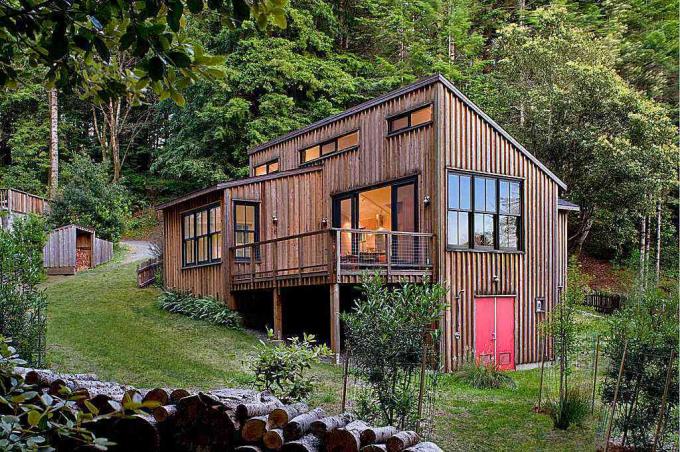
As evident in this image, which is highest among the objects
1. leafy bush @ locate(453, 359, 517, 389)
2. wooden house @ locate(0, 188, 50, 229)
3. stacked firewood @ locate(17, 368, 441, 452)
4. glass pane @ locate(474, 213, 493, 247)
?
wooden house @ locate(0, 188, 50, 229)

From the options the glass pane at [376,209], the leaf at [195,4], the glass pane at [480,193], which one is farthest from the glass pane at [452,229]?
the leaf at [195,4]

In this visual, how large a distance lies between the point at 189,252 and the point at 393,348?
11.9 m

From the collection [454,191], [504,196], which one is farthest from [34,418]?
[504,196]

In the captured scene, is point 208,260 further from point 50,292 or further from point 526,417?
point 526,417

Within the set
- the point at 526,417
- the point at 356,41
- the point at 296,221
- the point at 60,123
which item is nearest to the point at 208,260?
the point at 296,221

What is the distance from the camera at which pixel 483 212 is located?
12.2 m

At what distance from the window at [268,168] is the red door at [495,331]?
26.1ft

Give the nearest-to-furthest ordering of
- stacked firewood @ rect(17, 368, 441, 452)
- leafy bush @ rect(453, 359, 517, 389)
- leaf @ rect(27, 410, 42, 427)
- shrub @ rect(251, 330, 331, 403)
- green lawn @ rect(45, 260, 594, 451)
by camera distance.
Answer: leaf @ rect(27, 410, 42, 427)
stacked firewood @ rect(17, 368, 441, 452)
shrub @ rect(251, 330, 331, 403)
green lawn @ rect(45, 260, 594, 451)
leafy bush @ rect(453, 359, 517, 389)

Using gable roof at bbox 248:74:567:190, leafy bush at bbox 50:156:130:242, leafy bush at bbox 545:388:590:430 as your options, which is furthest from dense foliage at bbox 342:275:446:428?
leafy bush at bbox 50:156:130:242

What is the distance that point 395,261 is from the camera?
11633mm

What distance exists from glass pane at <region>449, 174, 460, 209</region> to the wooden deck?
896mm

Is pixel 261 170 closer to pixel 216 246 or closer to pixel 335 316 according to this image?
pixel 216 246

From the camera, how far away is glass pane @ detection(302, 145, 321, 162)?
15.3 meters

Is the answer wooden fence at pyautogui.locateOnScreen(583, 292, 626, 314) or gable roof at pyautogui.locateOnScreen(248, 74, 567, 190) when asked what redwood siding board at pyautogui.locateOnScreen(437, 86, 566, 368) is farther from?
wooden fence at pyautogui.locateOnScreen(583, 292, 626, 314)
